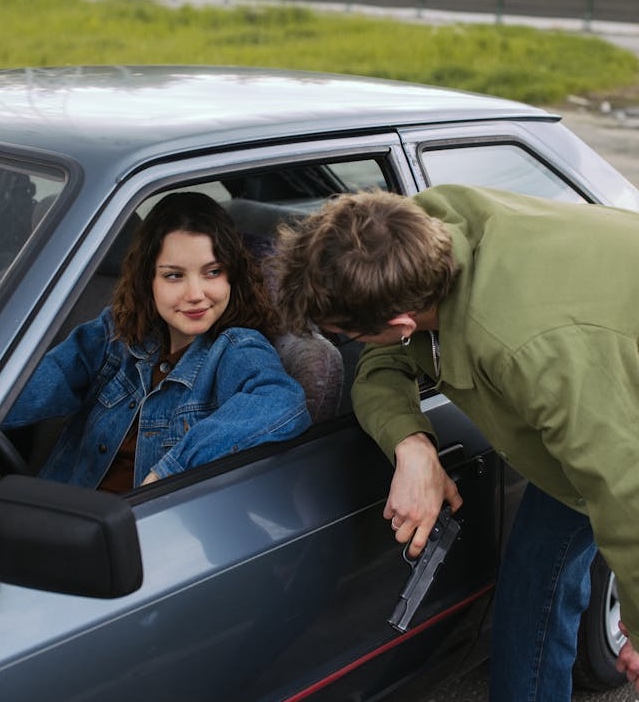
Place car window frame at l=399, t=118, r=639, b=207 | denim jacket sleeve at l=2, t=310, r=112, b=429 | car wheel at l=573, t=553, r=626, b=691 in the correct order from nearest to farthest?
1. denim jacket sleeve at l=2, t=310, r=112, b=429
2. car window frame at l=399, t=118, r=639, b=207
3. car wheel at l=573, t=553, r=626, b=691

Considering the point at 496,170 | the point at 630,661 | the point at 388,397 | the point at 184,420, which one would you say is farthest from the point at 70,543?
the point at 496,170

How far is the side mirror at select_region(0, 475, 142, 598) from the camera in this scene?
4.84 feet

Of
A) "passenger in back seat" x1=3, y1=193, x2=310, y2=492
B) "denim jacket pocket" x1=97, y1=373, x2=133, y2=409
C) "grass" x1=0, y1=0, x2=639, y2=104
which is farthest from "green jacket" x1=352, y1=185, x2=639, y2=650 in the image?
"grass" x1=0, y1=0, x2=639, y2=104

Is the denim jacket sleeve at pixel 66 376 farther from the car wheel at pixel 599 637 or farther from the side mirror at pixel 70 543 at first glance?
the car wheel at pixel 599 637

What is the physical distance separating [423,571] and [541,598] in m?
0.38

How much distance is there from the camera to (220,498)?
1.92 m

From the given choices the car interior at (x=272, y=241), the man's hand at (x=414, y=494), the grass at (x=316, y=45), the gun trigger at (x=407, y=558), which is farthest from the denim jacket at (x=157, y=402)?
the grass at (x=316, y=45)

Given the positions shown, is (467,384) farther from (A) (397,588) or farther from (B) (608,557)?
(A) (397,588)

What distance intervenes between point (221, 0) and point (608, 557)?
25.4m

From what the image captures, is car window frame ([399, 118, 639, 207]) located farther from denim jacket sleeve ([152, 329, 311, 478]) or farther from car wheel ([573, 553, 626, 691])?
car wheel ([573, 553, 626, 691])

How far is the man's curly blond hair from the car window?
0.70 metres

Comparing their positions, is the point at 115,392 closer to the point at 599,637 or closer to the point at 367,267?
the point at 367,267

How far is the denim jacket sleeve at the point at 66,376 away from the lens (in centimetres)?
242

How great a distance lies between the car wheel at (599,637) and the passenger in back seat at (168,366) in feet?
3.49
